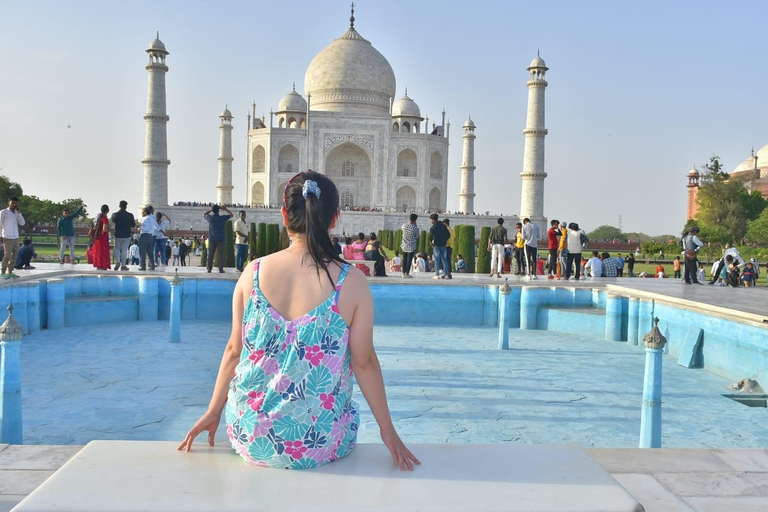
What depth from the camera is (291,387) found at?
5.79ft

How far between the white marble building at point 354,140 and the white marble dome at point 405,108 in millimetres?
49

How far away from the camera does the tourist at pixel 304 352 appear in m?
1.76

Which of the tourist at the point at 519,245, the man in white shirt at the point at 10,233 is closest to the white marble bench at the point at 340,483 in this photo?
the man in white shirt at the point at 10,233

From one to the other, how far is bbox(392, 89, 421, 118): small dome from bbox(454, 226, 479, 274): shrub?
21870 mm

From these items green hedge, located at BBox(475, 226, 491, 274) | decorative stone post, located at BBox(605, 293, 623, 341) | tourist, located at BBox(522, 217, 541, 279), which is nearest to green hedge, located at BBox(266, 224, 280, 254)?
green hedge, located at BBox(475, 226, 491, 274)

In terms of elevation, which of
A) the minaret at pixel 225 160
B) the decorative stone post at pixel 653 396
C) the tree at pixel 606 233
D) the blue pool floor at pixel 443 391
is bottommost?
the blue pool floor at pixel 443 391

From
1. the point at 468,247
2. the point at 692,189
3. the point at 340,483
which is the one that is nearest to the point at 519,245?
the point at 468,247

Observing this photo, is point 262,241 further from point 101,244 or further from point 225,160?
point 225,160

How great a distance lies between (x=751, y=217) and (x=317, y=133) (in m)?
19.1

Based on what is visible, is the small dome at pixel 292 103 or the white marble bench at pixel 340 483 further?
the small dome at pixel 292 103

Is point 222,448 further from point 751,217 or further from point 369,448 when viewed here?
point 751,217

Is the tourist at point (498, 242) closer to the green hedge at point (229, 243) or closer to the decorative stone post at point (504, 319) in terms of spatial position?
the decorative stone post at point (504, 319)

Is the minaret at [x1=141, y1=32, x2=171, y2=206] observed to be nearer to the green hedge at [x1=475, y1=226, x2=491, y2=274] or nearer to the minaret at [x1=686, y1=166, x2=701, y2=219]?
the green hedge at [x1=475, y1=226, x2=491, y2=274]

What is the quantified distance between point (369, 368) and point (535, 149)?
84.5ft
